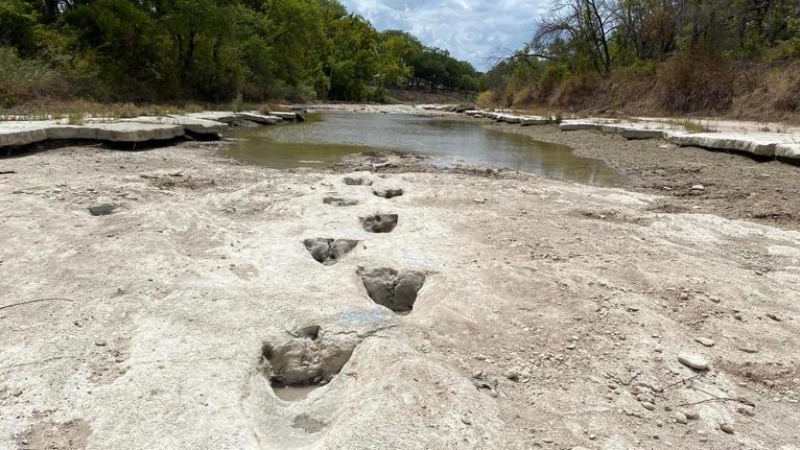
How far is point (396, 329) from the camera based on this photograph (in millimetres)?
2615

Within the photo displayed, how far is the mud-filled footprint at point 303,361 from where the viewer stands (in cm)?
245

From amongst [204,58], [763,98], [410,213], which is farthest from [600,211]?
[204,58]

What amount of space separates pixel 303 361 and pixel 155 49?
2258 centimetres

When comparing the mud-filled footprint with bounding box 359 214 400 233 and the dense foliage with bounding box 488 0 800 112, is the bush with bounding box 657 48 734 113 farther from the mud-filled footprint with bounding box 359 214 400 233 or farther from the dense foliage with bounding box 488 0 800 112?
the mud-filled footprint with bounding box 359 214 400 233

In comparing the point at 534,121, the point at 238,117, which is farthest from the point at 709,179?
the point at 238,117

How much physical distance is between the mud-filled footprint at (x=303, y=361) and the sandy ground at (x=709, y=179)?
4.14 m

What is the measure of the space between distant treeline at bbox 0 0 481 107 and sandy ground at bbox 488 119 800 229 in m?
14.1

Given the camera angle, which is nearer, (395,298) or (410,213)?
(395,298)

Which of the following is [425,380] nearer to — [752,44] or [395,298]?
[395,298]

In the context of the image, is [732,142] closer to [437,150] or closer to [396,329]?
[437,150]

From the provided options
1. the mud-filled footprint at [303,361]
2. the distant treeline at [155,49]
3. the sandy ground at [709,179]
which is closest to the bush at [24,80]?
the distant treeline at [155,49]

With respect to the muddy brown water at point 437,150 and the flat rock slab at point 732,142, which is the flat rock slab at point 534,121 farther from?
the flat rock slab at point 732,142

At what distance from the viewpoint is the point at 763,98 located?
46.6 feet

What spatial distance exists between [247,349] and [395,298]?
3.77ft
